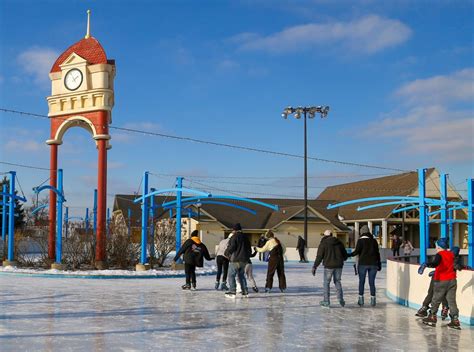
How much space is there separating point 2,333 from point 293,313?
17.6 feet

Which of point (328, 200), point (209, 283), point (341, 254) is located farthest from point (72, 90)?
point (328, 200)

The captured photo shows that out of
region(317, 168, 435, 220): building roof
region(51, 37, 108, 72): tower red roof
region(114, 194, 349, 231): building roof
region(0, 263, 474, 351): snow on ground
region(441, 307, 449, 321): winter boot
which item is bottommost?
region(0, 263, 474, 351): snow on ground

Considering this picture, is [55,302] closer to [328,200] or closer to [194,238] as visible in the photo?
[194,238]

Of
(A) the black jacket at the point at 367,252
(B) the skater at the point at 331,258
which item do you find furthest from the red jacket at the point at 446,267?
(A) the black jacket at the point at 367,252

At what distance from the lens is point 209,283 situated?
19281mm

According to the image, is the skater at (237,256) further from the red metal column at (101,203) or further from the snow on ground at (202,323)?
the red metal column at (101,203)

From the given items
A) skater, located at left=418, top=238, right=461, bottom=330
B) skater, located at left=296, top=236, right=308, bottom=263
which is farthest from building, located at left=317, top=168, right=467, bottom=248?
skater, located at left=418, top=238, right=461, bottom=330

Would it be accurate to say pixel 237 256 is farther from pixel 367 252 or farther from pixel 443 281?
pixel 443 281

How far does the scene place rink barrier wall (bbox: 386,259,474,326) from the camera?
1106cm

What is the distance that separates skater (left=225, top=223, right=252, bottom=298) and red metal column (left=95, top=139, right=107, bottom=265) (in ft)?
32.2

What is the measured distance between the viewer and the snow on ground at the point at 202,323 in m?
8.87

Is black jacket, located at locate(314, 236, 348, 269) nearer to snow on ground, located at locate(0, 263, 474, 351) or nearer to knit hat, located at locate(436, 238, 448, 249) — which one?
snow on ground, located at locate(0, 263, 474, 351)

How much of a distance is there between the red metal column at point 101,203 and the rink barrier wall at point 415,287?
38.2 ft

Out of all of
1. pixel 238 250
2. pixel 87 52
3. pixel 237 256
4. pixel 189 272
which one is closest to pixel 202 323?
pixel 237 256
